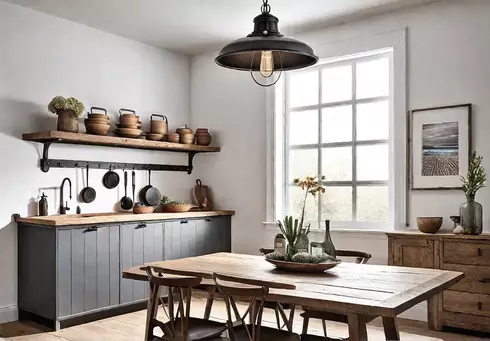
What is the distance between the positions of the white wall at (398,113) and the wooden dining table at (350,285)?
1798 mm

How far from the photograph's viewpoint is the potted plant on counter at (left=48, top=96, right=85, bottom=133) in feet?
14.9

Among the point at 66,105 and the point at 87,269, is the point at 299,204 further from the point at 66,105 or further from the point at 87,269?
the point at 66,105

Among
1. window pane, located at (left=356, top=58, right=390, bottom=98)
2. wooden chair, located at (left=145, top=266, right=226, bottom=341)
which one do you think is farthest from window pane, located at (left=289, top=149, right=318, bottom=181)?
wooden chair, located at (left=145, top=266, right=226, bottom=341)

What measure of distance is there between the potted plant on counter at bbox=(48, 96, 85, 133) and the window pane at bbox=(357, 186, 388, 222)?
274cm

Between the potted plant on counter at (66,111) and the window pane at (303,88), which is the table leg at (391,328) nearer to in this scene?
the window pane at (303,88)

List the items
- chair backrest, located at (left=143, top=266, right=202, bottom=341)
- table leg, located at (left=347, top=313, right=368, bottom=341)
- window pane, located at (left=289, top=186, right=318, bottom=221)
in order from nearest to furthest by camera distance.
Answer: table leg, located at (left=347, top=313, right=368, bottom=341) → chair backrest, located at (left=143, top=266, right=202, bottom=341) → window pane, located at (left=289, top=186, right=318, bottom=221)

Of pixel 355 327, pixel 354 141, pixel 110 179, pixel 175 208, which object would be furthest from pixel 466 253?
pixel 110 179

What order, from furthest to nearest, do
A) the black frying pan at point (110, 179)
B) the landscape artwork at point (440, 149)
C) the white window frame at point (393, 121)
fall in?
the black frying pan at point (110, 179) < the white window frame at point (393, 121) < the landscape artwork at point (440, 149)

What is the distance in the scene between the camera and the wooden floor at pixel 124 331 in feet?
13.0

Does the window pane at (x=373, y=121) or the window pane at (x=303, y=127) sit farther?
the window pane at (x=303, y=127)

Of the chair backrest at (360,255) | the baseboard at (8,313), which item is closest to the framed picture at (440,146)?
the chair backrest at (360,255)

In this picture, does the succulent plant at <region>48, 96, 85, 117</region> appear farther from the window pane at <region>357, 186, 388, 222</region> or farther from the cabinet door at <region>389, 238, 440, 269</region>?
the cabinet door at <region>389, 238, 440, 269</region>

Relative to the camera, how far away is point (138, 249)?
15.9 ft

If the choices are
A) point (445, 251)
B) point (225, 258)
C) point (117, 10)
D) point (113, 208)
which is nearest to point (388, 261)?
point (445, 251)
